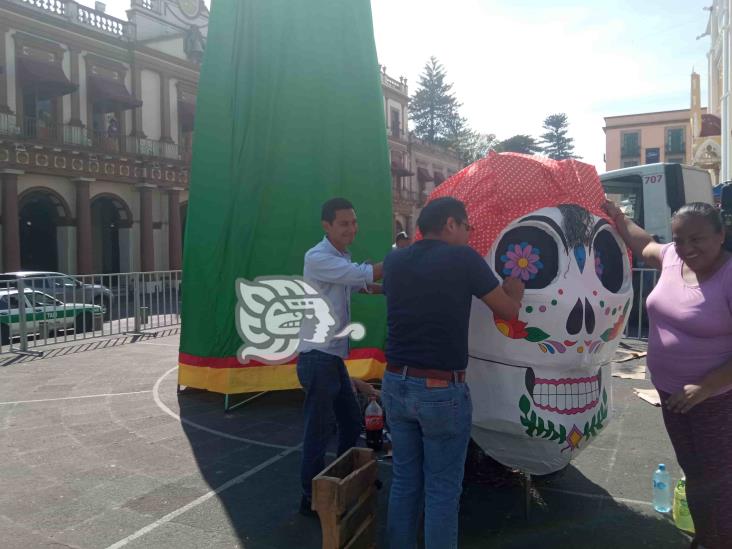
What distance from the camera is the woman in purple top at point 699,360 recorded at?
283 cm

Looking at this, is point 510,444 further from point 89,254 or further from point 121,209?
point 121,209

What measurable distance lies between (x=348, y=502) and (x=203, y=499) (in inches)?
58.0

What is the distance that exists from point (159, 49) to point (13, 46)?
22.2 ft

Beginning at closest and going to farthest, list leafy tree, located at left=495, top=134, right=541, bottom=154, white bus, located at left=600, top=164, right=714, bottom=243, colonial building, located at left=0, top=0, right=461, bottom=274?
white bus, located at left=600, top=164, right=714, bottom=243
colonial building, located at left=0, top=0, right=461, bottom=274
leafy tree, located at left=495, top=134, right=541, bottom=154

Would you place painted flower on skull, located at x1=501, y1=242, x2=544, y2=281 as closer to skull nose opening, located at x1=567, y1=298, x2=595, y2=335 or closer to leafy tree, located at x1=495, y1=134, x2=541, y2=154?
skull nose opening, located at x1=567, y1=298, x2=595, y2=335

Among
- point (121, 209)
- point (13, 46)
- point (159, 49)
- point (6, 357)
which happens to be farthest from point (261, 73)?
point (159, 49)

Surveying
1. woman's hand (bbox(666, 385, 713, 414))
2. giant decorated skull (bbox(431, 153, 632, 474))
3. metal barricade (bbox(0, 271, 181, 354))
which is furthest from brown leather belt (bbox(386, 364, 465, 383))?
metal barricade (bbox(0, 271, 181, 354))

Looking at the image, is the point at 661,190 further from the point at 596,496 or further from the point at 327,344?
the point at 327,344

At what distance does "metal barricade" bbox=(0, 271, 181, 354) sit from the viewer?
1008 centimetres

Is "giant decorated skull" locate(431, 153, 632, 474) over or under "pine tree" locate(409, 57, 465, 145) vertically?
under

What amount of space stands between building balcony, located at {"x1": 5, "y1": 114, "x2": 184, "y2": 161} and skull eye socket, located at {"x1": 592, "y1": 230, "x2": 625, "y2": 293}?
73.5 ft

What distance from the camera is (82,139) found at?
24.8m

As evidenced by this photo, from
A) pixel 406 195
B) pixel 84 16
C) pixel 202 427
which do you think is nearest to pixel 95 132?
pixel 84 16

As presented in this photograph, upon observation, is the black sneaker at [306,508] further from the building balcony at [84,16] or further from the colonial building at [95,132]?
the building balcony at [84,16]
